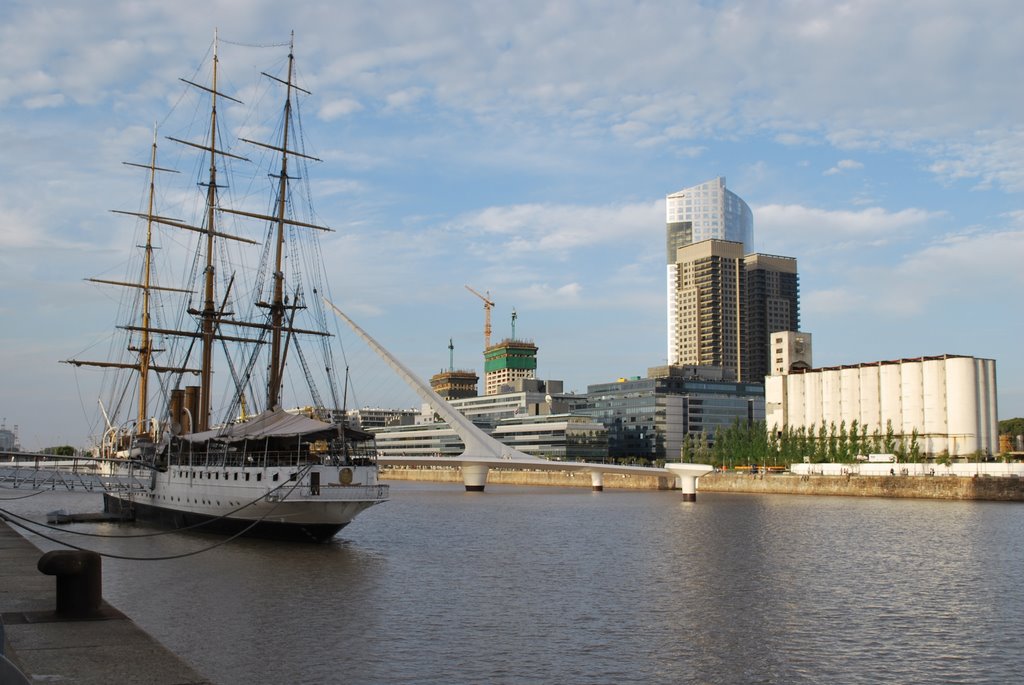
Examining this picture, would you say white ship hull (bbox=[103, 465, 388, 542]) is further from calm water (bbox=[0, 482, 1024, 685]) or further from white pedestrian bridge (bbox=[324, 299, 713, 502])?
white pedestrian bridge (bbox=[324, 299, 713, 502])

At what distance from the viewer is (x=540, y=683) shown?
2008 centimetres

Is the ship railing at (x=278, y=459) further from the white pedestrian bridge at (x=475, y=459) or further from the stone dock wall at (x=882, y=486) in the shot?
the stone dock wall at (x=882, y=486)

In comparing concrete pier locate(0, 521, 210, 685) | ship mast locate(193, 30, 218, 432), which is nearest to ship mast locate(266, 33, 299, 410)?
ship mast locate(193, 30, 218, 432)

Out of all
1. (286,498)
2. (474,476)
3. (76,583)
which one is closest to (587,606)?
(76,583)

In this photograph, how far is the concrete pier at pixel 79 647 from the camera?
12.5 metres

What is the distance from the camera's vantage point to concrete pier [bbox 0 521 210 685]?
12477 millimetres

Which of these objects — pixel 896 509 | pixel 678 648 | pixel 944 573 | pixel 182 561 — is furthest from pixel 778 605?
pixel 896 509

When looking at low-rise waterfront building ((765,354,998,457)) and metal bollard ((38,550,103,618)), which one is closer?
metal bollard ((38,550,103,618))

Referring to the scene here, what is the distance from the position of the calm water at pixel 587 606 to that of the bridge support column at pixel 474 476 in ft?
231

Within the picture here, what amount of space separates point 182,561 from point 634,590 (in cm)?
1854

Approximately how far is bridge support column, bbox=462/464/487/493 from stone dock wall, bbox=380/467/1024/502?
28.4 metres

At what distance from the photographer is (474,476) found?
127 meters

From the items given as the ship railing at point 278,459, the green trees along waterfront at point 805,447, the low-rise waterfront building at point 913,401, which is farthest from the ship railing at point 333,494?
the low-rise waterfront building at point 913,401

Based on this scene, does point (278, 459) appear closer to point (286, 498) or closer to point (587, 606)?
point (286, 498)
